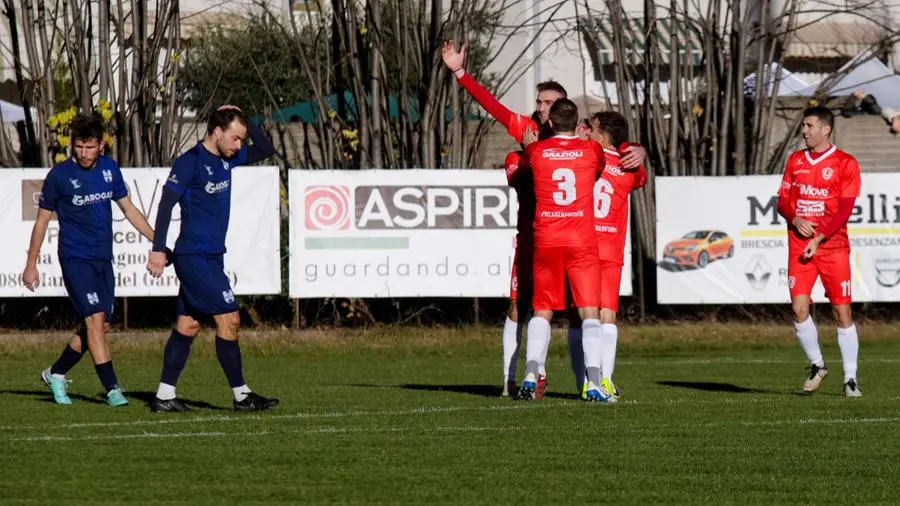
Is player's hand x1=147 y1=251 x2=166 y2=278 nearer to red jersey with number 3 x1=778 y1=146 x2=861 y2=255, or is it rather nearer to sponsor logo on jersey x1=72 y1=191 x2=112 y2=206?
sponsor logo on jersey x1=72 y1=191 x2=112 y2=206

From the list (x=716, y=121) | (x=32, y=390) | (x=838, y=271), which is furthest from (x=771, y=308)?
(x=32, y=390)

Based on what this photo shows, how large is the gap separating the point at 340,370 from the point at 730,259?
20.4ft

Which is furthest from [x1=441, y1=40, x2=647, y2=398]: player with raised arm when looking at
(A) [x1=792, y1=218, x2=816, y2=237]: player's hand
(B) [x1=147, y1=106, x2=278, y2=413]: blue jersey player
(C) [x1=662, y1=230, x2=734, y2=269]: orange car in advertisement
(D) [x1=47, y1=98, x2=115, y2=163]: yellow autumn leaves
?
(D) [x1=47, y1=98, x2=115, y2=163]: yellow autumn leaves

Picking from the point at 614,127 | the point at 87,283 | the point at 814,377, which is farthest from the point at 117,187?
the point at 814,377

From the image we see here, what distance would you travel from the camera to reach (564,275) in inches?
447

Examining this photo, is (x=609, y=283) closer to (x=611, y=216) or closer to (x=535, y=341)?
(x=611, y=216)

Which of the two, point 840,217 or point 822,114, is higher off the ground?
point 822,114

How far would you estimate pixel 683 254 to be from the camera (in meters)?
20.6

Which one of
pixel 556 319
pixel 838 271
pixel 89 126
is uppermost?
pixel 89 126

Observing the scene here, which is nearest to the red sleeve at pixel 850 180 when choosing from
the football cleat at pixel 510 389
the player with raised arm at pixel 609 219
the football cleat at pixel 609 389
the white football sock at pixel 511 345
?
the player with raised arm at pixel 609 219

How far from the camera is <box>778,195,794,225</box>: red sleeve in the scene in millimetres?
12914

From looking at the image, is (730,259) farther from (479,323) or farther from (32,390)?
(32,390)

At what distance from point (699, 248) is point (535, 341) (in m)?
9.41

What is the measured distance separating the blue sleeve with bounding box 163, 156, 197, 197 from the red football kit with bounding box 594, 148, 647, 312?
9.92 feet
